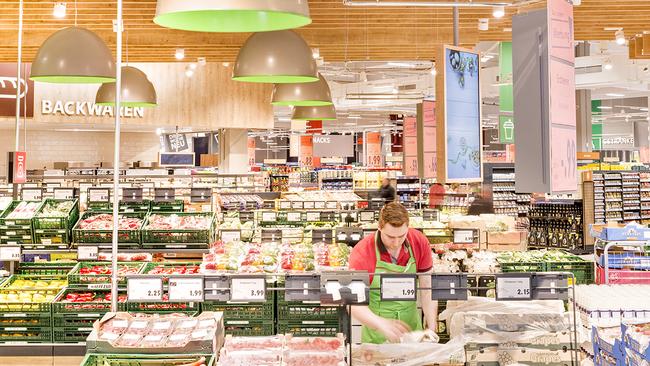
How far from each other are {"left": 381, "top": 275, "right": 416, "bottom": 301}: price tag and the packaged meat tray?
858mm

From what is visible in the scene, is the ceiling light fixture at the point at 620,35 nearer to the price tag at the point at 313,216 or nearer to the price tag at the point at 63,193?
the price tag at the point at 313,216

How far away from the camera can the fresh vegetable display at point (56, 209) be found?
7766 mm

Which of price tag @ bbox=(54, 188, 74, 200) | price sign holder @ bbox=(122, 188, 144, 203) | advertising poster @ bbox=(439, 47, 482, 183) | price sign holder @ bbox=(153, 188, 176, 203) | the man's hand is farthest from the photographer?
price sign holder @ bbox=(153, 188, 176, 203)

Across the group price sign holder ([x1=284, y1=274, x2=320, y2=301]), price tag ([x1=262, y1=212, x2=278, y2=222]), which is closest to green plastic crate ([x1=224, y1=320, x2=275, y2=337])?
price sign holder ([x1=284, y1=274, x2=320, y2=301])

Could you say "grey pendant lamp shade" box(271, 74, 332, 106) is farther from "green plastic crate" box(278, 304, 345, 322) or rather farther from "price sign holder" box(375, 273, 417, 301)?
"price sign holder" box(375, 273, 417, 301)

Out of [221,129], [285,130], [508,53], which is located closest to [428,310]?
[508,53]

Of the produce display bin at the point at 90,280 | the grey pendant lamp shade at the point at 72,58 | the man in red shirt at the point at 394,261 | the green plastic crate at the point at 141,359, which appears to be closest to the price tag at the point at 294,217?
the produce display bin at the point at 90,280

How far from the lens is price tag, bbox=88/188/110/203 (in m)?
9.36

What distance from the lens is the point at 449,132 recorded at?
6805 mm

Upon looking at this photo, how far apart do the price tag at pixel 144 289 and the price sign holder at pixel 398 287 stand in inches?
45.9

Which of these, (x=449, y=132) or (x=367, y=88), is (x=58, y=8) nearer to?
(x=449, y=132)

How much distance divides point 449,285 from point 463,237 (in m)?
5.29

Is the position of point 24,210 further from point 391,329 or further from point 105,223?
point 391,329

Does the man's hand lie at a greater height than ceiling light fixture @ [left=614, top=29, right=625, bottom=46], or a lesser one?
lesser
